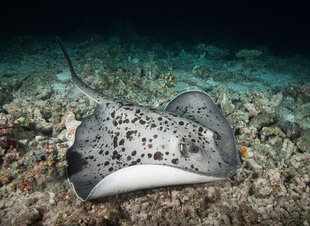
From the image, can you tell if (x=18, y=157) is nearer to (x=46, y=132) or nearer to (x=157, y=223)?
(x=46, y=132)

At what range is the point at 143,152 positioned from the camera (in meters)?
2.71

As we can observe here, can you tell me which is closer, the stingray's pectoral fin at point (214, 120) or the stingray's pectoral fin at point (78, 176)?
the stingray's pectoral fin at point (78, 176)

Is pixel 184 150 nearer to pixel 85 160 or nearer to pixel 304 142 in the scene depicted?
pixel 85 160

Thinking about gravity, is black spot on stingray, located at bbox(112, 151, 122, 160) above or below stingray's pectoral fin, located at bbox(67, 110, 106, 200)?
above

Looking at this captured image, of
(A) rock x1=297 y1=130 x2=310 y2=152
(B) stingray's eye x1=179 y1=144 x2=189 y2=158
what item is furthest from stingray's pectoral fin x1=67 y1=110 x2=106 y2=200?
(A) rock x1=297 y1=130 x2=310 y2=152

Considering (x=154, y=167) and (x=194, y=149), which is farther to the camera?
(x=194, y=149)

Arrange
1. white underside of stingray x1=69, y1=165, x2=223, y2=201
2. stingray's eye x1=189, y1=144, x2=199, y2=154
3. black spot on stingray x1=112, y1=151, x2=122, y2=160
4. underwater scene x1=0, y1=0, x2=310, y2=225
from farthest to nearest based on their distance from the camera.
→ black spot on stingray x1=112, y1=151, x2=122, y2=160 < stingray's eye x1=189, y1=144, x2=199, y2=154 < underwater scene x1=0, y1=0, x2=310, y2=225 < white underside of stingray x1=69, y1=165, x2=223, y2=201

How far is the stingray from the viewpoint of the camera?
2252mm

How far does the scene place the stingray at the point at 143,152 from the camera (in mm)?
2252

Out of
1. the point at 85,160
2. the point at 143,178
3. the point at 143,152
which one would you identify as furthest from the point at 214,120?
the point at 85,160

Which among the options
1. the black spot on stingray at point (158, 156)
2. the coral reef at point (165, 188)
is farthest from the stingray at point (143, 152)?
the coral reef at point (165, 188)

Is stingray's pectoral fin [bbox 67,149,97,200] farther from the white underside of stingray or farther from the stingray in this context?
the white underside of stingray

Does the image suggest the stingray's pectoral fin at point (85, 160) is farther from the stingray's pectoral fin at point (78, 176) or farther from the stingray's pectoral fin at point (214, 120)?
the stingray's pectoral fin at point (214, 120)

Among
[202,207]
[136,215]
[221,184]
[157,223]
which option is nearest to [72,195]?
[136,215]
